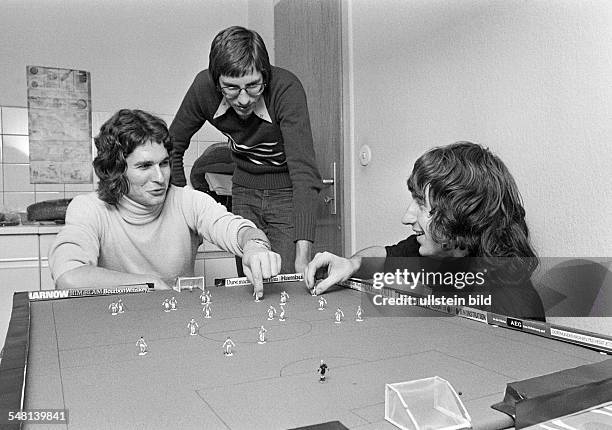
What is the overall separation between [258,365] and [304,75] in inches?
90.5

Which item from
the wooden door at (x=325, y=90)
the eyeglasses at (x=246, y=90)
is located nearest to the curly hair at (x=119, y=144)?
the eyeglasses at (x=246, y=90)

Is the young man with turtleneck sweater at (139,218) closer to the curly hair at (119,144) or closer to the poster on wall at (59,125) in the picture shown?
the curly hair at (119,144)

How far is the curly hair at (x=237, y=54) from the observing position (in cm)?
157

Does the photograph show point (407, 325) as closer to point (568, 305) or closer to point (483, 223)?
point (483, 223)

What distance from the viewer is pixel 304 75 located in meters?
2.84

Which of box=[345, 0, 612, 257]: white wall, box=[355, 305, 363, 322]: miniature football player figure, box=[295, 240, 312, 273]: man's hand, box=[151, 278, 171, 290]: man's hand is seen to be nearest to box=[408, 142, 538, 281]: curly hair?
box=[345, 0, 612, 257]: white wall

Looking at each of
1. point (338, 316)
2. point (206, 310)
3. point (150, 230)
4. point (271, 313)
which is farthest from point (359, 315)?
point (150, 230)

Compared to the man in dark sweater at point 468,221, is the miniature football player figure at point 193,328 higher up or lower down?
lower down

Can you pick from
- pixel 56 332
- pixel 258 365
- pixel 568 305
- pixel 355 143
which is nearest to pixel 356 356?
pixel 258 365

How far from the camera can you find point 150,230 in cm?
166

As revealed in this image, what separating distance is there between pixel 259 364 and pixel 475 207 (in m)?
0.75

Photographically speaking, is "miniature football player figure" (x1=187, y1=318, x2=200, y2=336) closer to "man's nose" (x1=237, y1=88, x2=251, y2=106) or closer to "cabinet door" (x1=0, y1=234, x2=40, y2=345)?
"man's nose" (x1=237, y1=88, x2=251, y2=106)

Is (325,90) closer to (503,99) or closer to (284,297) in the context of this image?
(503,99)

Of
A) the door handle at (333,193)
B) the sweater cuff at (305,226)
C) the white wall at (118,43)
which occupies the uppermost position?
the white wall at (118,43)
